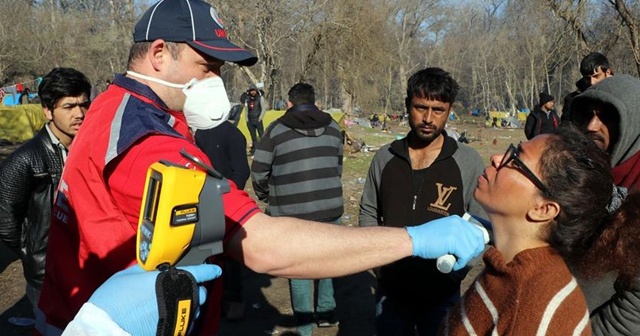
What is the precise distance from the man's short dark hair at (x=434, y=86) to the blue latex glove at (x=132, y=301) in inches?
98.3

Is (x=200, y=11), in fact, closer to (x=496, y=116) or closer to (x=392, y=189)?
(x=392, y=189)

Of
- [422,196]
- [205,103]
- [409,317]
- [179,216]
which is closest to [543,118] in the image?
[422,196]

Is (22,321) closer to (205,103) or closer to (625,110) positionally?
(205,103)

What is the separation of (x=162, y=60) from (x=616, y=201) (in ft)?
5.77

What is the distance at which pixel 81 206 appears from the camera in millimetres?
1725

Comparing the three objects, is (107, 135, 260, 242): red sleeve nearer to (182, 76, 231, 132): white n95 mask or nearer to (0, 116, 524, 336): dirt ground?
(182, 76, 231, 132): white n95 mask

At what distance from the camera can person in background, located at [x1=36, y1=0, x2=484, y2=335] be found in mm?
1625

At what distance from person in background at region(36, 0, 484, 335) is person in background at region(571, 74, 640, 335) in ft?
1.88

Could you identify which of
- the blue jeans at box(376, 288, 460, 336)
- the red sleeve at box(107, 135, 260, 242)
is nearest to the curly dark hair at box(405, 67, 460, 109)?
the blue jeans at box(376, 288, 460, 336)

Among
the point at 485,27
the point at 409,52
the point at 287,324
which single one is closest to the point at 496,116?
the point at 409,52

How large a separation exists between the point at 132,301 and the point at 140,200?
386mm

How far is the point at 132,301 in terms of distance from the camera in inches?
50.1

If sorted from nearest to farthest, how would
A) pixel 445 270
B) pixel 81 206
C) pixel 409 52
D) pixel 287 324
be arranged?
pixel 81 206
pixel 445 270
pixel 287 324
pixel 409 52

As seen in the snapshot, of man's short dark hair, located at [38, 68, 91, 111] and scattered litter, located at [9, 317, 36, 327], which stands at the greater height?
man's short dark hair, located at [38, 68, 91, 111]
